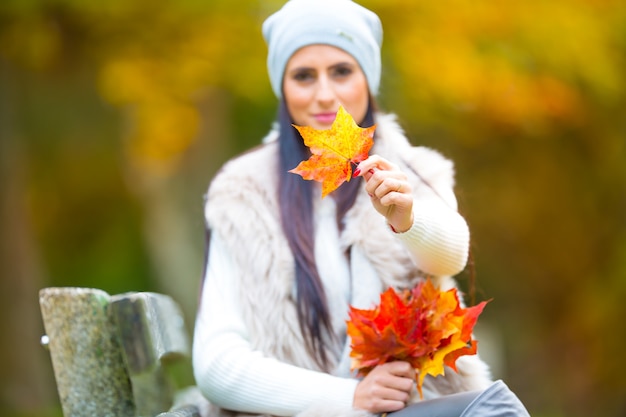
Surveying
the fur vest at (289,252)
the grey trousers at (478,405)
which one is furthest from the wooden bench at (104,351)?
the grey trousers at (478,405)

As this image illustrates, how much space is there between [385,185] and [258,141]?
643 cm

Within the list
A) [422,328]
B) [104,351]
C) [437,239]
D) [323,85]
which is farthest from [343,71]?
[104,351]

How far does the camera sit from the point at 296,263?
2.76 m

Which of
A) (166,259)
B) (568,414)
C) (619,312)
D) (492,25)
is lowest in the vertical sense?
(568,414)

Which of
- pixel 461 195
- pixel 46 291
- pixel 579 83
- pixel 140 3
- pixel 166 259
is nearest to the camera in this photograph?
pixel 46 291

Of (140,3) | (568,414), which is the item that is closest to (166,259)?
(140,3)

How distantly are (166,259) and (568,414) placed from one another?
3.45 meters

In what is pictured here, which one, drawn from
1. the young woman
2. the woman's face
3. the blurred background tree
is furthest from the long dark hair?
the blurred background tree

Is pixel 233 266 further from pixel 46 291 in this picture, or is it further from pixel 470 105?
pixel 470 105

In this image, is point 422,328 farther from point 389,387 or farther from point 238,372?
point 238,372

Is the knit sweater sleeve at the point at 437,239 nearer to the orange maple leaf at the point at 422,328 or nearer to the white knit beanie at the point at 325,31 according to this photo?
the orange maple leaf at the point at 422,328

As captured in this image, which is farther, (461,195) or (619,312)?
(619,312)

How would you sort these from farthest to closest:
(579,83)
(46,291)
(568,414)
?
(568,414)
(579,83)
(46,291)

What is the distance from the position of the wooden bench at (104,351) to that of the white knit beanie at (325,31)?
2.66ft
